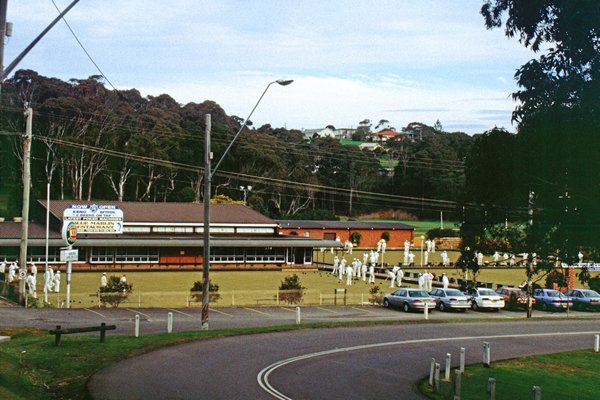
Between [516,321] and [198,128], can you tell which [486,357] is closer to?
[516,321]

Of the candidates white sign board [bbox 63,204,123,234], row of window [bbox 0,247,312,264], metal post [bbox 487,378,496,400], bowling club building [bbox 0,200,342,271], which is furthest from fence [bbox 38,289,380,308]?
metal post [bbox 487,378,496,400]

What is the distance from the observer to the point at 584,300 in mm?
44625

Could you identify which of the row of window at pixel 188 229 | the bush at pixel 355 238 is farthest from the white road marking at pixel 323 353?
the bush at pixel 355 238

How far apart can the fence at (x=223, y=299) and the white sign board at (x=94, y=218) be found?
34.0 feet

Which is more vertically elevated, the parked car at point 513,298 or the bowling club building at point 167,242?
the bowling club building at point 167,242

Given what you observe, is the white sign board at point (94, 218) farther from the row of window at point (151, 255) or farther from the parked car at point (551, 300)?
the parked car at point (551, 300)

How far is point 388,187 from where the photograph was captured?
119375mm

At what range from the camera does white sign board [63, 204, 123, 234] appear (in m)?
51.7

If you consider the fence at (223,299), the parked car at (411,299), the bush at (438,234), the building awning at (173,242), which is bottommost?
the fence at (223,299)

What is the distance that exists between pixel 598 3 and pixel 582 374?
13.4 m

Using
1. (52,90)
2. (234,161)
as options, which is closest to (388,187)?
(234,161)

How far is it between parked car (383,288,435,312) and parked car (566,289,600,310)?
10298mm

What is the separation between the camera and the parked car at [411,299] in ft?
131

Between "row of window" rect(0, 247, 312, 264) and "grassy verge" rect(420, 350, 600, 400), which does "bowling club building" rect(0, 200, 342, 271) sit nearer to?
"row of window" rect(0, 247, 312, 264)
